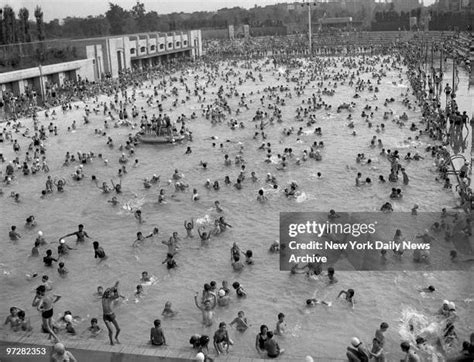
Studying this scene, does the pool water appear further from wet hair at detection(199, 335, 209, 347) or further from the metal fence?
the metal fence

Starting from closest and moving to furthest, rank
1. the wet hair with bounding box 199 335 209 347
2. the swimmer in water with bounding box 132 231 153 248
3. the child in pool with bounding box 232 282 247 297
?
the wet hair with bounding box 199 335 209 347, the child in pool with bounding box 232 282 247 297, the swimmer in water with bounding box 132 231 153 248

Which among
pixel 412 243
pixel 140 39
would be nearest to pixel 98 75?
pixel 140 39

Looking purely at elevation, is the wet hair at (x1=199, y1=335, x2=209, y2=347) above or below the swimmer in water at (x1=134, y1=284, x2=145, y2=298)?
above

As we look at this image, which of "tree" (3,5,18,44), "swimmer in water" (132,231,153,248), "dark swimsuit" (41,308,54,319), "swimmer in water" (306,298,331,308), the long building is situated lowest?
"swimmer in water" (306,298,331,308)

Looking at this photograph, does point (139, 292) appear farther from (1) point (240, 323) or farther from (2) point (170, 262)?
(1) point (240, 323)

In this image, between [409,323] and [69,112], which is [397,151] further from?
[69,112]

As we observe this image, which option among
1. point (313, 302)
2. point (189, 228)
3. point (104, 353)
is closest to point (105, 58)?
point (189, 228)

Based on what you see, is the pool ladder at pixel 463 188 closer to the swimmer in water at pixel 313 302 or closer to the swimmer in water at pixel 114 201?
the swimmer in water at pixel 313 302

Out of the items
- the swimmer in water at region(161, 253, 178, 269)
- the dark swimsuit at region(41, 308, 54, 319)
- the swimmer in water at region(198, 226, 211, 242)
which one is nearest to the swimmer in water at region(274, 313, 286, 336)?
the swimmer in water at region(161, 253, 178, 269)
